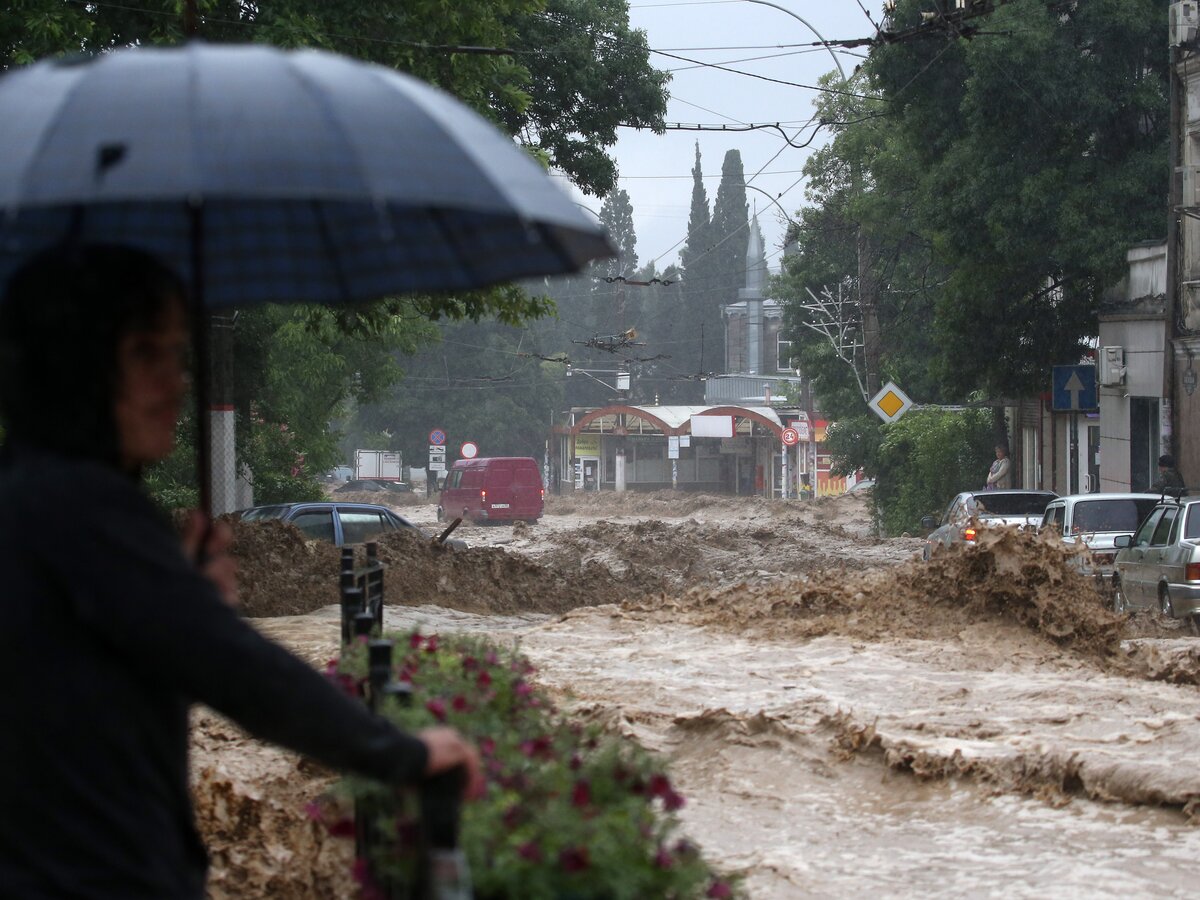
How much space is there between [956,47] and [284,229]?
28266 millimetres

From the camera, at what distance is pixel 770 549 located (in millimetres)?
32375

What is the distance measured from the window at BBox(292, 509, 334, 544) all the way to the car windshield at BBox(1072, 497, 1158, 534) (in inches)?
380

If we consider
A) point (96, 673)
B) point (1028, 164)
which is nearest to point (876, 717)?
point (96, 673)

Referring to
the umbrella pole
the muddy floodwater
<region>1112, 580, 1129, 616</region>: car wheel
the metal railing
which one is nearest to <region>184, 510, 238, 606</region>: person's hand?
the umbrella pole

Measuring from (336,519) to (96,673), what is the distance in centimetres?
1858

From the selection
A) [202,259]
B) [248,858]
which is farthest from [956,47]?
[202,259]

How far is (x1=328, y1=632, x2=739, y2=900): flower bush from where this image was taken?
266cm

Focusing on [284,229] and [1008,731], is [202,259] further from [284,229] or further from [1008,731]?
[1008,731]

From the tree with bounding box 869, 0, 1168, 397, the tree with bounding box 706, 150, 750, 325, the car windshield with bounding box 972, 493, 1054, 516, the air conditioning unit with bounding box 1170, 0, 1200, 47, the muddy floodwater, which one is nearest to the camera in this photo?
the muddy floodwater

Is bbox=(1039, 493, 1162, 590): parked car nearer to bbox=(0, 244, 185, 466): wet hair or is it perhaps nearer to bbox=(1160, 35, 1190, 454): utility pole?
bbox=(1160, 35, 1190, 454): utility pole

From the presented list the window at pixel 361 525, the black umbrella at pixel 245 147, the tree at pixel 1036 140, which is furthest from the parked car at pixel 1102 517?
the black umbrella at pixel 245 147

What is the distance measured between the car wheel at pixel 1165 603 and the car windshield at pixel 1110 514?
10.9 ft

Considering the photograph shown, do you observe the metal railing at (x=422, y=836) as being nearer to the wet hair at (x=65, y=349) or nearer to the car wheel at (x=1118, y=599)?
the wet hair at (x=65, y=349)

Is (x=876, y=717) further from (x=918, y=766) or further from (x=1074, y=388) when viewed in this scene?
(x=1074, y=388)
